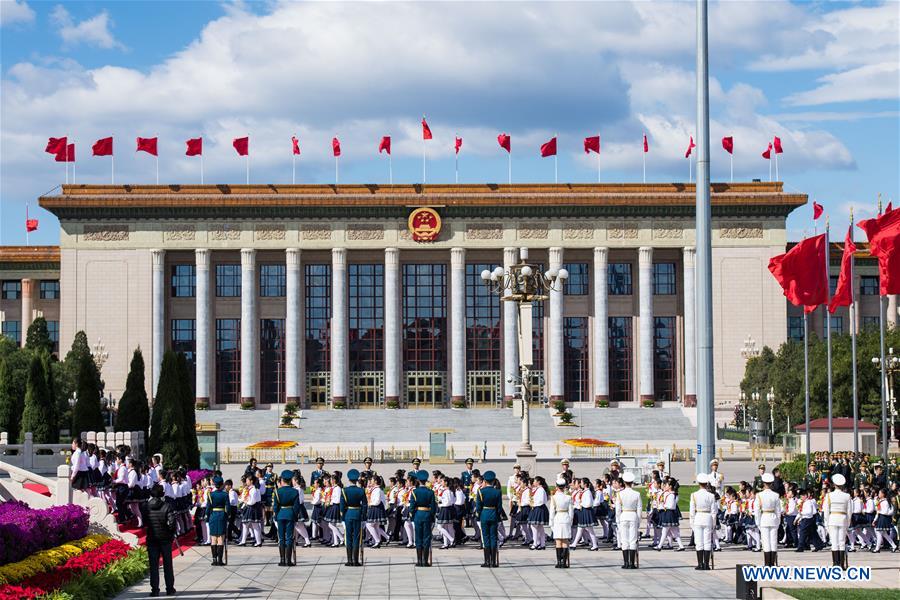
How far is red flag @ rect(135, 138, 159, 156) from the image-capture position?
259 ft

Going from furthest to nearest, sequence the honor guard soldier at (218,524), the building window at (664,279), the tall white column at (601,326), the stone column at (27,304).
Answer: the stone column at (27,304) < the building window at (664,279) < the tall white column at (601,326) < the honor guard soldier at (218,524)

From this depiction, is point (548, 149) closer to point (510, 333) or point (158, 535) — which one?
point (510, 333)

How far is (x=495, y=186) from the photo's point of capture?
85562 millimetres

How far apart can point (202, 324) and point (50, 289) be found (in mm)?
16449

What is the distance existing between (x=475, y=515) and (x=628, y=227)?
59.8m

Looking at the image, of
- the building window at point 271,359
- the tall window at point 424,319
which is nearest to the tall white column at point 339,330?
the building window at point 271,359

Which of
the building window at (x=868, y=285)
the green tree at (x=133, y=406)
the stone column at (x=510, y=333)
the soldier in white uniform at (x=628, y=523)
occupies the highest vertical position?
the building window at (x=868, y=285)

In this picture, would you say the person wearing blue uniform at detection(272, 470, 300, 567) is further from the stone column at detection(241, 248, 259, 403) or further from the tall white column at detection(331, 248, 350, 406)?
the stone column at detection(241, 248, 259, 403)

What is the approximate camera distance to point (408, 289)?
8894 cm

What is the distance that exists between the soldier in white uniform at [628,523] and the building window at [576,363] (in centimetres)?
6233

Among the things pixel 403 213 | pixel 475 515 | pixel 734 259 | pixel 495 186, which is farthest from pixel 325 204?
pixel 475 515

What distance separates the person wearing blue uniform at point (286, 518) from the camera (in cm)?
2555

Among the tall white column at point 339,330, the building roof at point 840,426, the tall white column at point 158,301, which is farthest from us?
the tall white column at point 339,330

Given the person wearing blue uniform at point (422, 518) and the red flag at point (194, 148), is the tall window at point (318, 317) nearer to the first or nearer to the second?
the red flag at point (194, 148)
